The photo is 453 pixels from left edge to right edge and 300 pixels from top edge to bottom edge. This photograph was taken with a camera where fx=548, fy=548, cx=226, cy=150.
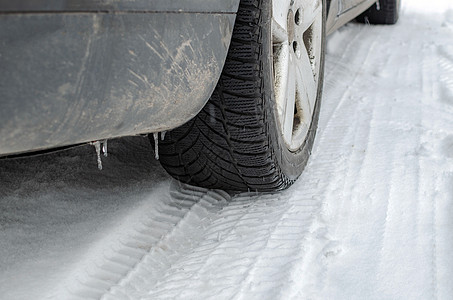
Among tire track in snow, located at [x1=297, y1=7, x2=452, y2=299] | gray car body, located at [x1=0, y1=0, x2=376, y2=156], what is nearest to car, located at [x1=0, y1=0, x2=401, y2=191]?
gray car body, located at [x1=0, y1=0, x2=376, y2=156]

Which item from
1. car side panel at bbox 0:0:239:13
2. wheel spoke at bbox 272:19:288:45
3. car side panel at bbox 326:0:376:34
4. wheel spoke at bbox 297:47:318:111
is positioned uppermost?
car side panel at bbox 0:0:239:13

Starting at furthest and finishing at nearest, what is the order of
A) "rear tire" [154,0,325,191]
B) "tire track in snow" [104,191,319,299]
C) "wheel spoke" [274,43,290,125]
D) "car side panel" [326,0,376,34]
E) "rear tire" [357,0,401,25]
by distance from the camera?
"rear tire" [357,0,401,25] < "car side panel" [326,0,376,34] < "wheel spoke" [274,43,290,125] < "rear tire" [154,0,325,191] < "tire track in snow" [104,191,319,299]

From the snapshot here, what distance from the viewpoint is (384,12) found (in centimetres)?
513

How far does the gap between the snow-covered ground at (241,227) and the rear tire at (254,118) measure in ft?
0.42

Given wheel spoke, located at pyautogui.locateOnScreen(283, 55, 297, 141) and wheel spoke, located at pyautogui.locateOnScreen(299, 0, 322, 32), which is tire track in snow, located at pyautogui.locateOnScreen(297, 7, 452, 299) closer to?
wheel spoke, located at pyautogui.locateOnScreen(283, 55, 297, 141)

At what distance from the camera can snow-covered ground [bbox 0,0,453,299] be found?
1.39 meters

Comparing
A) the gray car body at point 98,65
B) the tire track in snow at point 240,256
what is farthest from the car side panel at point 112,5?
the tire track in snow at point 240,256

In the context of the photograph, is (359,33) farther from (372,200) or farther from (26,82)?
(26,82)

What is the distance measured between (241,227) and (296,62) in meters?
0.65

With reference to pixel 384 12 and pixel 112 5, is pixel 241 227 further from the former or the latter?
pixel 384 12

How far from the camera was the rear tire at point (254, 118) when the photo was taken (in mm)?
1519

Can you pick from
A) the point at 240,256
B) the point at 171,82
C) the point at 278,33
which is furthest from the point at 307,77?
the point at 171,82

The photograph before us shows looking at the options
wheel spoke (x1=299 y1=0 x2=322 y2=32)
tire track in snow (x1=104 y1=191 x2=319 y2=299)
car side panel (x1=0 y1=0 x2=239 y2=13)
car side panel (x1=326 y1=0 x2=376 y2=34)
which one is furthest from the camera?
car side panel (x1=326 y1=0 x2=376 y2=34)

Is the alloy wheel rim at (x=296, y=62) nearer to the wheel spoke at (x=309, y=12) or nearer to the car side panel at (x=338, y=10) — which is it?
the wheel spoke at (x=309, y=12)
